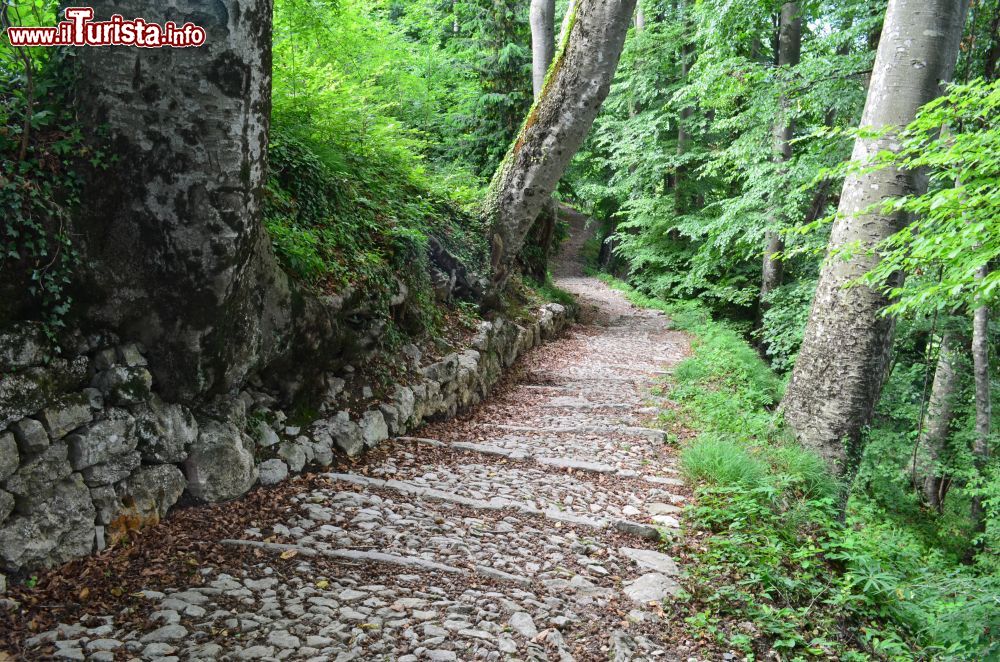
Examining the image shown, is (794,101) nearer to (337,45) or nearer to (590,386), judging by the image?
(590,386)

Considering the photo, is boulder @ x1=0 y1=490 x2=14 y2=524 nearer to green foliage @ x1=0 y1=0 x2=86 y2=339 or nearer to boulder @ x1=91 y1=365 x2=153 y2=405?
boulder @ x1=91 y1=365 x2=153 y2=405

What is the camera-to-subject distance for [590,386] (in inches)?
307

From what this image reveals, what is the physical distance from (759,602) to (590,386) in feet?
15.5

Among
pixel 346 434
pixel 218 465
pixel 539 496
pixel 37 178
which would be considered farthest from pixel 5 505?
pixel 539 496

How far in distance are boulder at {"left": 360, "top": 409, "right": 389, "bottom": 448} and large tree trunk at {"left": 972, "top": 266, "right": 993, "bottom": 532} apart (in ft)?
26.0

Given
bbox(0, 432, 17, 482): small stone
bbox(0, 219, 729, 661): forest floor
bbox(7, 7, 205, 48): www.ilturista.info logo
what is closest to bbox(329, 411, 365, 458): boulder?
bbox(0, 219, 729, 661): forest floor

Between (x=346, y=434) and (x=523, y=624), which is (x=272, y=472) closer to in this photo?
(x=346, y=434)

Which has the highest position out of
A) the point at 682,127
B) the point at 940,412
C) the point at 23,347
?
the point at 682,127

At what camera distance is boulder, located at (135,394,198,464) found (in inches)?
128

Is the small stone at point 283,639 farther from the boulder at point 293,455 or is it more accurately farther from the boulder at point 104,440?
the boulder at point 293,455

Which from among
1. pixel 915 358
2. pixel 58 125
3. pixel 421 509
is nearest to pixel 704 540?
pixel 421 509

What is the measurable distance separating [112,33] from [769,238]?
11.6m

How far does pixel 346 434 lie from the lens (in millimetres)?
4645

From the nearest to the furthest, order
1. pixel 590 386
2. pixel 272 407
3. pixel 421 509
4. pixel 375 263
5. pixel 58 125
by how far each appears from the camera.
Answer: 1. pixel 58 125
2. pixel 421 509
3. pixel 272 407
4. pixel 375 263
5. pixel 590 386
